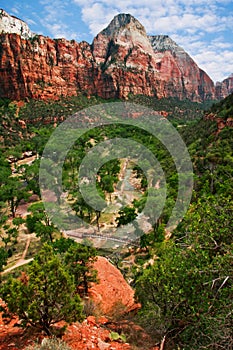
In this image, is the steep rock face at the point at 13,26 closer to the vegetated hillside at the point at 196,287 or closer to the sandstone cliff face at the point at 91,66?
the sandstone cliff face at the point at 91,66

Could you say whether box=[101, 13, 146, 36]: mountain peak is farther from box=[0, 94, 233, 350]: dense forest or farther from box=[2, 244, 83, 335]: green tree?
box=[2, 244, 83, 335]: green tree

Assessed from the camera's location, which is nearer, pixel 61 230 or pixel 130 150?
pixel 61 230

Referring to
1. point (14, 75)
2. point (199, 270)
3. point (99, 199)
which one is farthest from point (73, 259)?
point (14, 75)

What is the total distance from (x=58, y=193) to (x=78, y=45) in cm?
9941

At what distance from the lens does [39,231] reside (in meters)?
25.5

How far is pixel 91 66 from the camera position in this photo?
115875mm

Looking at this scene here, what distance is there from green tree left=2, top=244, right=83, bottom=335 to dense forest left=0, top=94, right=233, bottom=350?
27 millimetres

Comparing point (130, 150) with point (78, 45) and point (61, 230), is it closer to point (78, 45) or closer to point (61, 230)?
point (61, 230)

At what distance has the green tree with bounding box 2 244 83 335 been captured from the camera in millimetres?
6793

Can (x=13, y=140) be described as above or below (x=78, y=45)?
below

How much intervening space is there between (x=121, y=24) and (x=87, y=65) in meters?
39.0

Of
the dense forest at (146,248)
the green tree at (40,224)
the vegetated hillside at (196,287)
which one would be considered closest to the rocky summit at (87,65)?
the dense forest at (146,248)

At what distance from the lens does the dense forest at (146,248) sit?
22.5ft

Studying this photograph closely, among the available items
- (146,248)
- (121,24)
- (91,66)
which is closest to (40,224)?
(146,248)
